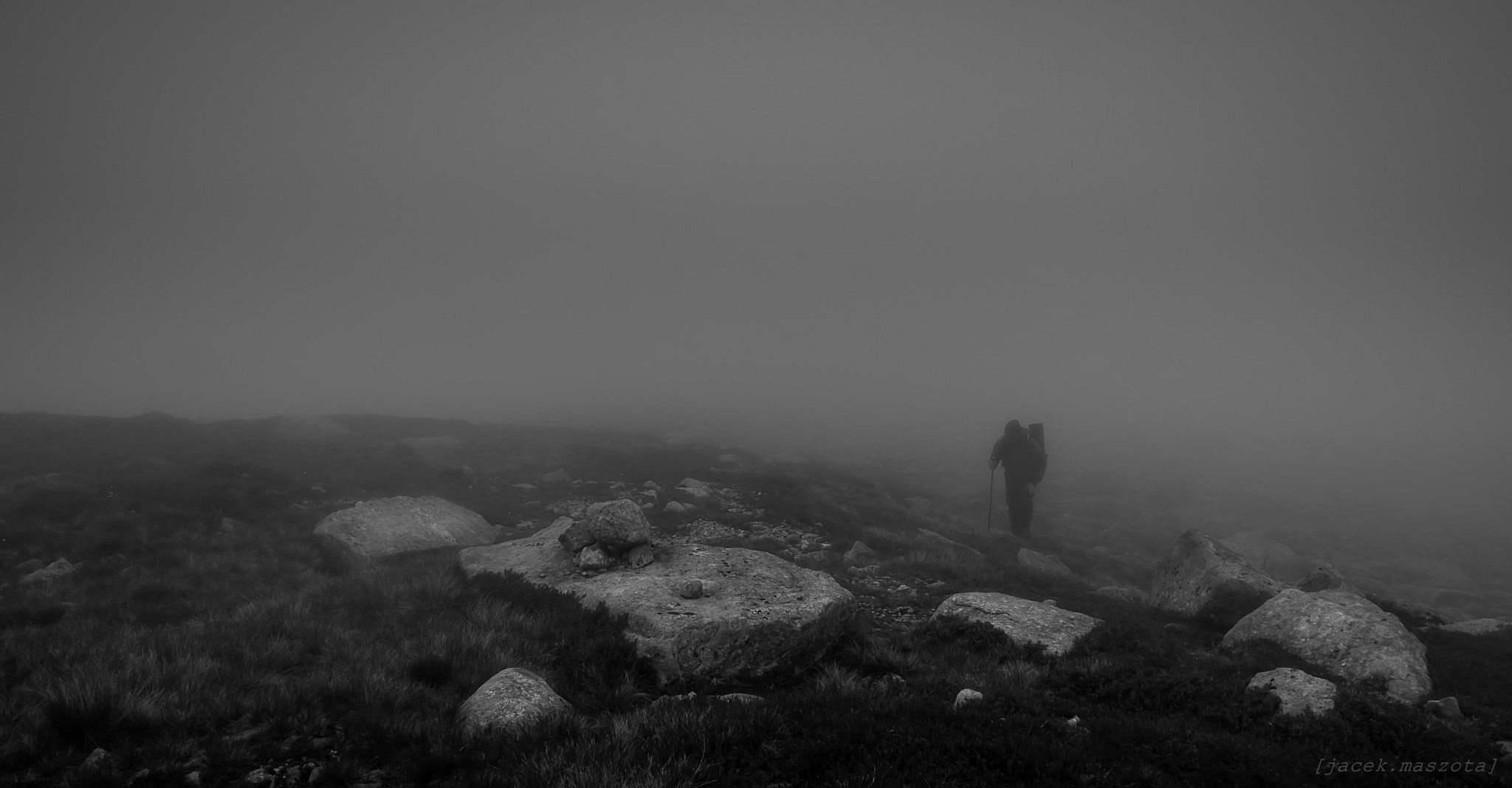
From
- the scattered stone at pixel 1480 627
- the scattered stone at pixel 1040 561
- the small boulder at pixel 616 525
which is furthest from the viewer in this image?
the scattered stone at pixel 1040 561

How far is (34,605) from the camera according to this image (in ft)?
38.5

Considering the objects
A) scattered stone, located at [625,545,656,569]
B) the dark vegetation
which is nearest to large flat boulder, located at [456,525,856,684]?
scattered stone, located at [625,545,656,569]

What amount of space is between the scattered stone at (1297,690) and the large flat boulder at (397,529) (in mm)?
19151

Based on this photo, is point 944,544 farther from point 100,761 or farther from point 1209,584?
point 100,761

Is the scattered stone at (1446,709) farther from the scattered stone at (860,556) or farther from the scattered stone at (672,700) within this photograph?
the scattered stone at (860,556)

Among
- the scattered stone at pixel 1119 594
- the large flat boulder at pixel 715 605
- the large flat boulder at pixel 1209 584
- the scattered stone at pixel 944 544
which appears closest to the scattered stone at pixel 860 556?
the scattered stone at pixel 944 544

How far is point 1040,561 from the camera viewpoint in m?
24.8

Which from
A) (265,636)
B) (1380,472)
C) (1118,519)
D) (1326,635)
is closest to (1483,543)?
(1118,519)

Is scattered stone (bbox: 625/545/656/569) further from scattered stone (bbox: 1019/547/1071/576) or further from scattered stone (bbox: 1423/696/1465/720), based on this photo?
scattered stone (bbox: 1019/547/1071/576)

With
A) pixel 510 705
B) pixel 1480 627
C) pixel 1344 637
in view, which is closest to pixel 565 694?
pixel 510 705

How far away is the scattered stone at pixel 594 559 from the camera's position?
1350cm

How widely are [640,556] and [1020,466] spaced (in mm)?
23623

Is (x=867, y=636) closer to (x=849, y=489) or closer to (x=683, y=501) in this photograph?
(x=683, y=501)

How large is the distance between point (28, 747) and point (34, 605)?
9644mm
